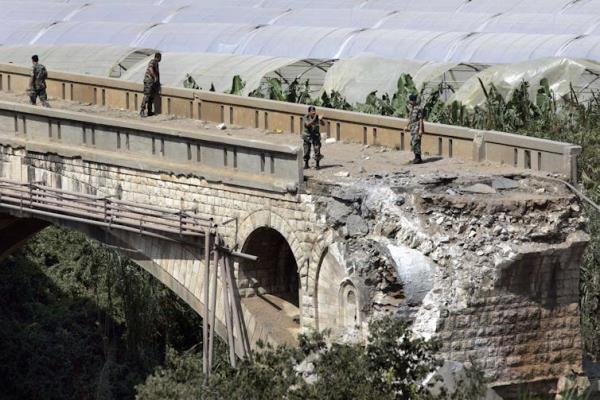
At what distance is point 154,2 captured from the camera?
56.5 metres

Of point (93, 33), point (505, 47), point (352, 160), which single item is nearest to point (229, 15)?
point (93, 33)

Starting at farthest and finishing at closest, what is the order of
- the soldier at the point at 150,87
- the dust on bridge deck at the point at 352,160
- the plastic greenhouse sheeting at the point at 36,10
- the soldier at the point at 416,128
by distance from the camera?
the plastic greenhouse sheeting at the point at 36,10, the soldier at the point at 150,87, the soldier at the point at 416,128, the dust on bridge deck at the point at 352,160

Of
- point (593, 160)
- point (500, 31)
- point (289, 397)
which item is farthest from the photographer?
point (500, 31)

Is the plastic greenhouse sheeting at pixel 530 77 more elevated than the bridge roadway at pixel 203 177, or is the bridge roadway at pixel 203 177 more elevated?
the plastic greenhouse sheeting at pixel 530 77

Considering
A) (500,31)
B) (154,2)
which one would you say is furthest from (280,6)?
(500,31)

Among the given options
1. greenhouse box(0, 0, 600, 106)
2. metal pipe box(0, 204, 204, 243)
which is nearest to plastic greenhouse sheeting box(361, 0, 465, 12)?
greenhouse box(0, 0, 600, 106)

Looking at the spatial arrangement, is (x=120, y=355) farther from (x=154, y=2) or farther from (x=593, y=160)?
(x=154, y=2)

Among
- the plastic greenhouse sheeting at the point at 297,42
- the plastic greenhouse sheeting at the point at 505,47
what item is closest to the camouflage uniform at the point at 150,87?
the plastic greenhouse sheeting at the point at 505,47

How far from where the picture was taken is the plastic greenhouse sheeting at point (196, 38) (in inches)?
1957

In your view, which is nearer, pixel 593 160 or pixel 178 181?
pixel 178 181

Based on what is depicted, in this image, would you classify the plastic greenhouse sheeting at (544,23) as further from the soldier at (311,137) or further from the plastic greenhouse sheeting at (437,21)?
the soldier at (311,137)

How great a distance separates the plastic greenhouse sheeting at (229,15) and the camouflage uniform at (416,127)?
24.2 metres

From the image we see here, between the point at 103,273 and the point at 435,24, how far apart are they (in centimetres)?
1171

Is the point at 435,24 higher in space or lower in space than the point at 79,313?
higher
